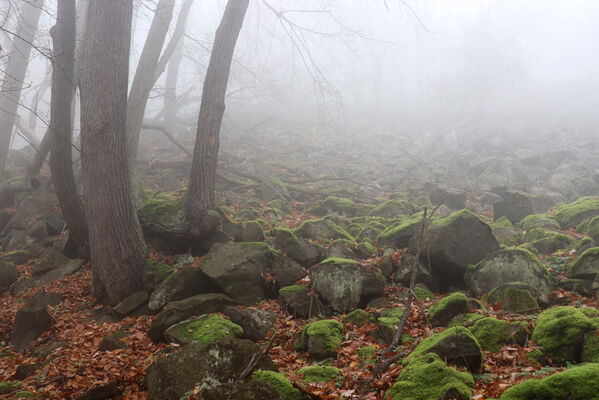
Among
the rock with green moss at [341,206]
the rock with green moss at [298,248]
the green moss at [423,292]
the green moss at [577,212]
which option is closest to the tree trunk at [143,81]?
the rock with green moss at [298,248]

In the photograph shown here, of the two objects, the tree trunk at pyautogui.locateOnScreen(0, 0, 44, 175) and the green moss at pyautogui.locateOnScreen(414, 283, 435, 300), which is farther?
the tree trunk at pyautogui.locateOnScreen(0, 0, 44, 175)

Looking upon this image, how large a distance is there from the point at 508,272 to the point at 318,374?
3755 millimetres

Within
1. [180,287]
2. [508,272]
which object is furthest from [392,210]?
[180,287]

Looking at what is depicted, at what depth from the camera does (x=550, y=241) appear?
7.44 m

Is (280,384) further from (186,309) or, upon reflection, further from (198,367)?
(186,309)

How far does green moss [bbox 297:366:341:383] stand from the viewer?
3.95 meters

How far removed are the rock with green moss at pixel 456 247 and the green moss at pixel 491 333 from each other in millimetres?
2104

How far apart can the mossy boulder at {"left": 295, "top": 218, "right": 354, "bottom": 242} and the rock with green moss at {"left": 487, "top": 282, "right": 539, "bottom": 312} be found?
10.9 ft

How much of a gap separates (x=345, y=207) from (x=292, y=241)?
4352 mm

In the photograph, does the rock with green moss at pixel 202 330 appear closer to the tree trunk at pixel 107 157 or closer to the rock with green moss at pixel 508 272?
the tree trunk at pixel 107 157

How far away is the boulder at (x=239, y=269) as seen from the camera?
640cm

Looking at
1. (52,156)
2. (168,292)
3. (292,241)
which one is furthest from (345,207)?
(52,156)

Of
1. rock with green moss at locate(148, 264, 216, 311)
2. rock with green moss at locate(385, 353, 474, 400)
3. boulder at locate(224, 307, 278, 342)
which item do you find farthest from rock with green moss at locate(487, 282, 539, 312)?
rock with green moss at locate(148, 264, 216, 311)

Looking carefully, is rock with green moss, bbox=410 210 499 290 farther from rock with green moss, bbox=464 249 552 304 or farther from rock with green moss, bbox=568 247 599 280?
rock with green moss, bbox=568 247 599 280
